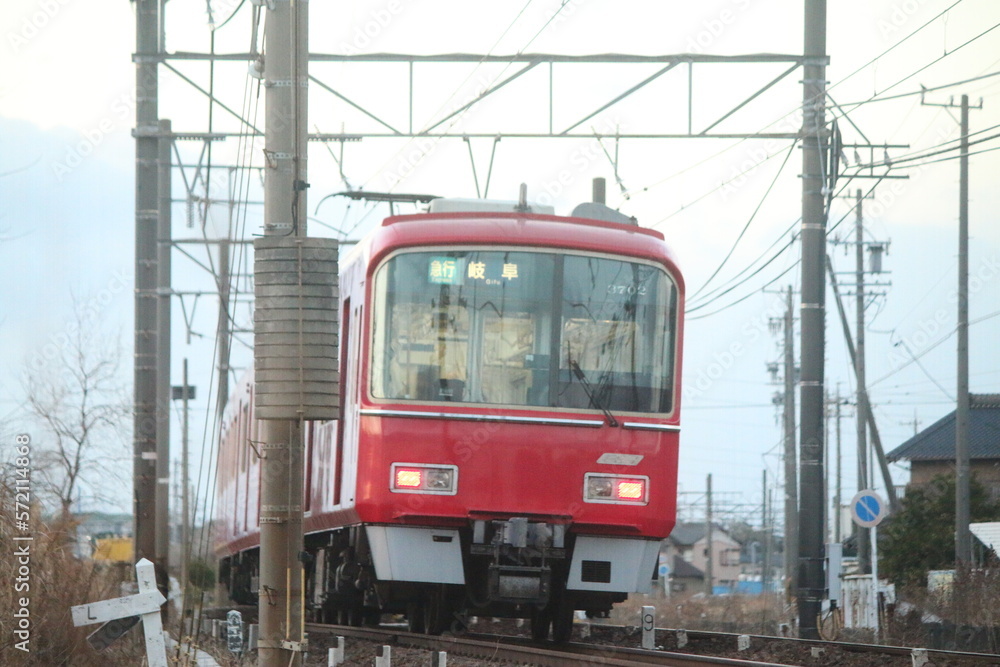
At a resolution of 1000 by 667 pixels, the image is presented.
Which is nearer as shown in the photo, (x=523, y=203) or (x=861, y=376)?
(x=523, y=203)

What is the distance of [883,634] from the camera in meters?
15.2

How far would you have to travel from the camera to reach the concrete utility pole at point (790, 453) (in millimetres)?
30875

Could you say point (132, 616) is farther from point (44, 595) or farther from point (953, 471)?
point (953, 471)

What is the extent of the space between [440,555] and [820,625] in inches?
250

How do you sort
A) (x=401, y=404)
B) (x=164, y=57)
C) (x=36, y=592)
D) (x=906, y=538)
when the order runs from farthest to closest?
(x=906, y=538)
(x=164, y=57)
(x=401, y=404)
(x=36, y=592)

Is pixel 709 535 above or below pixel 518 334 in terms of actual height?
below

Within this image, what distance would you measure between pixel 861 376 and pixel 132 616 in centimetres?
2499

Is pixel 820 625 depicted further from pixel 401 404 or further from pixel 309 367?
pixel 309 367

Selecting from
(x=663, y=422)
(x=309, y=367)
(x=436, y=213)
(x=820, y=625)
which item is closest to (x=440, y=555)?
(x=663, y=422)

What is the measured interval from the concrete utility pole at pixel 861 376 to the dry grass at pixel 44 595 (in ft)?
64.7

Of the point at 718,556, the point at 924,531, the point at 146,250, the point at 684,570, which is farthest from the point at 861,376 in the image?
the point at 718,556

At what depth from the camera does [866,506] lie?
16969mm

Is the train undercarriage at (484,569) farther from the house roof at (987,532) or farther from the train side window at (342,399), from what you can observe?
the house roof at (987,532)

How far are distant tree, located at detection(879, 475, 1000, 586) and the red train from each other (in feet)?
56.8
